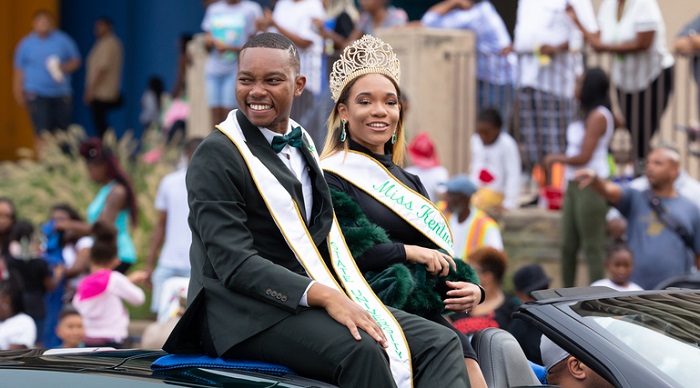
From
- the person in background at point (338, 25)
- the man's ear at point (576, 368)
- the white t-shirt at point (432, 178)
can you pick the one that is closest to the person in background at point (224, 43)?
the person in background at point (338, 25)

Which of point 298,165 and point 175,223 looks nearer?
point 298,165

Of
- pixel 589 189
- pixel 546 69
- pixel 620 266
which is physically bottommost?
pixel 620 266

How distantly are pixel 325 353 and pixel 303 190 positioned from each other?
68 cm

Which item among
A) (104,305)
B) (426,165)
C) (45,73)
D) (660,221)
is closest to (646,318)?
(660,221)

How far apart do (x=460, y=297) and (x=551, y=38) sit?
7071 millimetres

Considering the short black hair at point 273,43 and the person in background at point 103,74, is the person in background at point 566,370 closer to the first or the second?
the short black hair at point 273,43

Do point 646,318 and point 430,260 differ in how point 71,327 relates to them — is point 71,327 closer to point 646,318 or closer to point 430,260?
point 430,260

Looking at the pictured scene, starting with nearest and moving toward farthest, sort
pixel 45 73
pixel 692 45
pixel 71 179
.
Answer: pixel 692 45 < pixel 71 179 < pixel 45 73

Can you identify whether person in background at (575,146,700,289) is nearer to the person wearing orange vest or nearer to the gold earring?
the person wearing orange vest

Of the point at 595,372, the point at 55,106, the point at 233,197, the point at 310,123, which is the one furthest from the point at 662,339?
the point at 55,106

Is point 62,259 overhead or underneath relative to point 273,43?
underneath

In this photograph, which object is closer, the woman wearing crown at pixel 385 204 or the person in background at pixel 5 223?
the woman wearing crown at pixel 385 204

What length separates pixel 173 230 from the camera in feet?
33.8

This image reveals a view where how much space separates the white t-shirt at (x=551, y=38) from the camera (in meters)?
11.2
